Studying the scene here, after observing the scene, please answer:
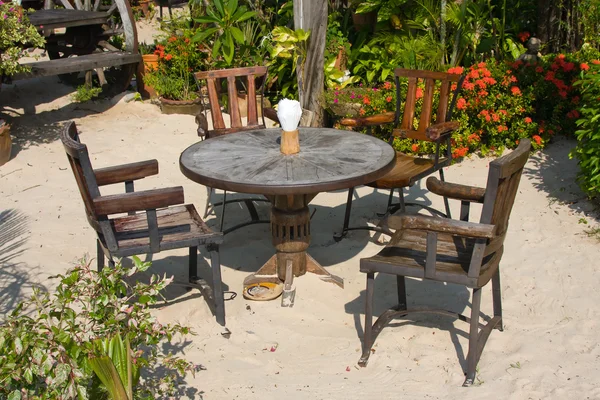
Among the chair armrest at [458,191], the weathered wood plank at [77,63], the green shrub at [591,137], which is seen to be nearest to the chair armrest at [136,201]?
the chair armrest at [458,191]

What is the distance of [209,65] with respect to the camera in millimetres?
8430

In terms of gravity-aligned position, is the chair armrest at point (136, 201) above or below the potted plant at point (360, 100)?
above

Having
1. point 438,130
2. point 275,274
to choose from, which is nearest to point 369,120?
point 438,130

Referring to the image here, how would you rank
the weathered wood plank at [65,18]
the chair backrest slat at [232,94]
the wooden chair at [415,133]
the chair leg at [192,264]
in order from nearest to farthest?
the chair leg at [192,264] < the wooden chair at [415,133] < the chair backrest slat at [232,94] < the weathered wood plank at [65,18]

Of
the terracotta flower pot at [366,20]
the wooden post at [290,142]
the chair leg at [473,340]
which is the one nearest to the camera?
the chair leg at [473,340]

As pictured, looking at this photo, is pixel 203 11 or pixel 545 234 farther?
pixel 203 11

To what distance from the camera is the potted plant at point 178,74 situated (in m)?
8.22

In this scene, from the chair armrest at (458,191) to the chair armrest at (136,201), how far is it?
4.46ft

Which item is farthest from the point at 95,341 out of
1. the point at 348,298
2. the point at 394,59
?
the point at 394,59

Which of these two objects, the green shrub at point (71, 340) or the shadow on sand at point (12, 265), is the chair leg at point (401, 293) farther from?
the shadow on sand at point (12, 265)

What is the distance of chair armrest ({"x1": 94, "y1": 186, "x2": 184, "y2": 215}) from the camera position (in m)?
3.57

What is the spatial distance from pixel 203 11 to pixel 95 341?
667cm

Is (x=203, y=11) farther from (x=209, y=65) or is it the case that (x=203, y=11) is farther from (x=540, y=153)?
(x=540, y=153)

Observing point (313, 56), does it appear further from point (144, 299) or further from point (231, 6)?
point (144, 299)
